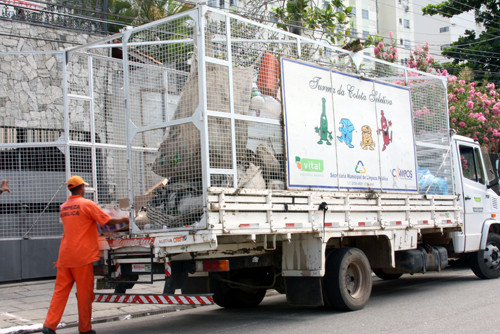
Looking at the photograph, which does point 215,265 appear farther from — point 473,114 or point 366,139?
point 473,114

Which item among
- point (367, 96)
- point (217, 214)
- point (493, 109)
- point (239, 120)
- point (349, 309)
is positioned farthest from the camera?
point (493, 109)

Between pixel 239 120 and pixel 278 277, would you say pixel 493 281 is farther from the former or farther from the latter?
pixel 239 120

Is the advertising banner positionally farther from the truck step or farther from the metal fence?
the truck step

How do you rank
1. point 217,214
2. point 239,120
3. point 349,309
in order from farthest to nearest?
point 349,309
point 239,120
point 217,214

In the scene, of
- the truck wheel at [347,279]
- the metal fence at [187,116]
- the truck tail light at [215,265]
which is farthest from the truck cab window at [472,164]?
the truck tail light at [215,265]

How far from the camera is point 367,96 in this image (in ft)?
28.6

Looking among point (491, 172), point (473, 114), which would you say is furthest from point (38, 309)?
point (473, 114)

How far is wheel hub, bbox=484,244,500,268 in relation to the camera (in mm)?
10625

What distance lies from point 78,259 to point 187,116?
1953mm

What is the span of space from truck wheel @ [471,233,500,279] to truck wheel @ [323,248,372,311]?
3.49 meters

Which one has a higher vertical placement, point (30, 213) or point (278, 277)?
point (30, 213)

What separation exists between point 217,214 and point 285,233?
3.58ft

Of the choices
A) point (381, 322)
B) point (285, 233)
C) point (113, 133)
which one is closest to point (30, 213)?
point (113, 133)

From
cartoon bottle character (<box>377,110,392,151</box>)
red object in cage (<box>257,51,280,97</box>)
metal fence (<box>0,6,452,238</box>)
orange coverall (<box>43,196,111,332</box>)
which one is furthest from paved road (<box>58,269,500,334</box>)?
red object in cage (<box>257,51,280,97</box>)
